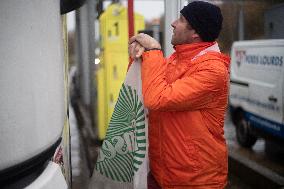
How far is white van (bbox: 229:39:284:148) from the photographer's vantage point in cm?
696

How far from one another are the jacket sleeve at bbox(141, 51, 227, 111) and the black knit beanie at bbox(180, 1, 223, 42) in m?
0.19

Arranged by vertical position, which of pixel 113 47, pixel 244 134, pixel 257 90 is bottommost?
pixel 244 134

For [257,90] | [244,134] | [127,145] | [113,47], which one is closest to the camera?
[127,145]

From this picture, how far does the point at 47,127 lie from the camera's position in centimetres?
178

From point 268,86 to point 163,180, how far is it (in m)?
5.20

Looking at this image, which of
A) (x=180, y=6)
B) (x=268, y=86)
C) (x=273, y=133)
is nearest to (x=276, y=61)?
(x=268, y=86)

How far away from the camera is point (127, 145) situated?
2.62 meters

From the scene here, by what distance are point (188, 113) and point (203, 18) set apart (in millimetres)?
515

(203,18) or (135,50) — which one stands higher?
(203,18)

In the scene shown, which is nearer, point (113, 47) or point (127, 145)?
point (127, 145)

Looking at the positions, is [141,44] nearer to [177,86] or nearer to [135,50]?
[135,50]

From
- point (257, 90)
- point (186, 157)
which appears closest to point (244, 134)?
point (257, 90)

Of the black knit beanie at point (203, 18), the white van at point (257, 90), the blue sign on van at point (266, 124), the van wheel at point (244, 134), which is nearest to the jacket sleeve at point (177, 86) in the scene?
the black knit beanie at point (203, 18)

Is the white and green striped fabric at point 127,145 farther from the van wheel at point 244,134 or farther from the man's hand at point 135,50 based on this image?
the van wheel at point 244,134
